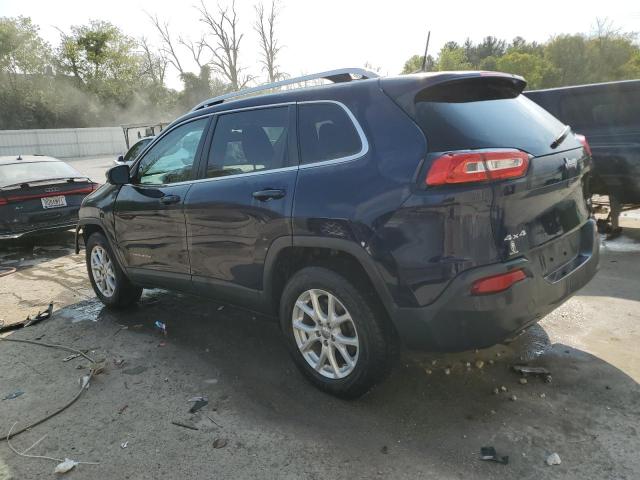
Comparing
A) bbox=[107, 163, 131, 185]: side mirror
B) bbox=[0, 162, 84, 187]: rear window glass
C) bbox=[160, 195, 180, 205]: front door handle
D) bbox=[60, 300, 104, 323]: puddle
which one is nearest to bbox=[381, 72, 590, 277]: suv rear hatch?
bbox=[160, 195, 180, 205]: front door handle

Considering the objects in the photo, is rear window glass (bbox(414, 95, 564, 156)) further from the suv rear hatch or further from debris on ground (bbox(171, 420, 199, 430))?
debris on ground (bbox(171, 420, 199, 430))

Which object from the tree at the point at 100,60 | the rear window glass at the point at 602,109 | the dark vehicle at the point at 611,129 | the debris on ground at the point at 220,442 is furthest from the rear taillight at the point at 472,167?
the tree at the point at 100,60

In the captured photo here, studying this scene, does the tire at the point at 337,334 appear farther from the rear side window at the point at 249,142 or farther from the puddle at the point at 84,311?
the puddle at the point at 84,311

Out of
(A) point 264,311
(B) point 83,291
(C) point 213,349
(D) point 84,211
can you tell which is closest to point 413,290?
(A) point 264,311

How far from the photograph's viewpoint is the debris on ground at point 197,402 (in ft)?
10.6

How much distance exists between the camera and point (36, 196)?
312 inches

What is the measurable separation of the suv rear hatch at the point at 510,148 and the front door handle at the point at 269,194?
0.89 meters

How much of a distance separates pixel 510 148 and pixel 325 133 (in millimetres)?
1083

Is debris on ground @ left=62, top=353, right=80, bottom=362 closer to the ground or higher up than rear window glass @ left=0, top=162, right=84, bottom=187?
closer to the ground

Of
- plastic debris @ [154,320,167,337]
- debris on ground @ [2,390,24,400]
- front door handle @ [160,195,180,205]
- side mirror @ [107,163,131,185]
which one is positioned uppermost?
side mirror @ [107,163,131,185]

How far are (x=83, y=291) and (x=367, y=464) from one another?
467cm

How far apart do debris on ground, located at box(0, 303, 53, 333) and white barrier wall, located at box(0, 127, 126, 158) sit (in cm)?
3474

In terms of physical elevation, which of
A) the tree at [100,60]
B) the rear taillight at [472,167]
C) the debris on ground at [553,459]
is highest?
the tree at [100,60]

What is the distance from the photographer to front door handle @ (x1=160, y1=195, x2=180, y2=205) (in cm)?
401
